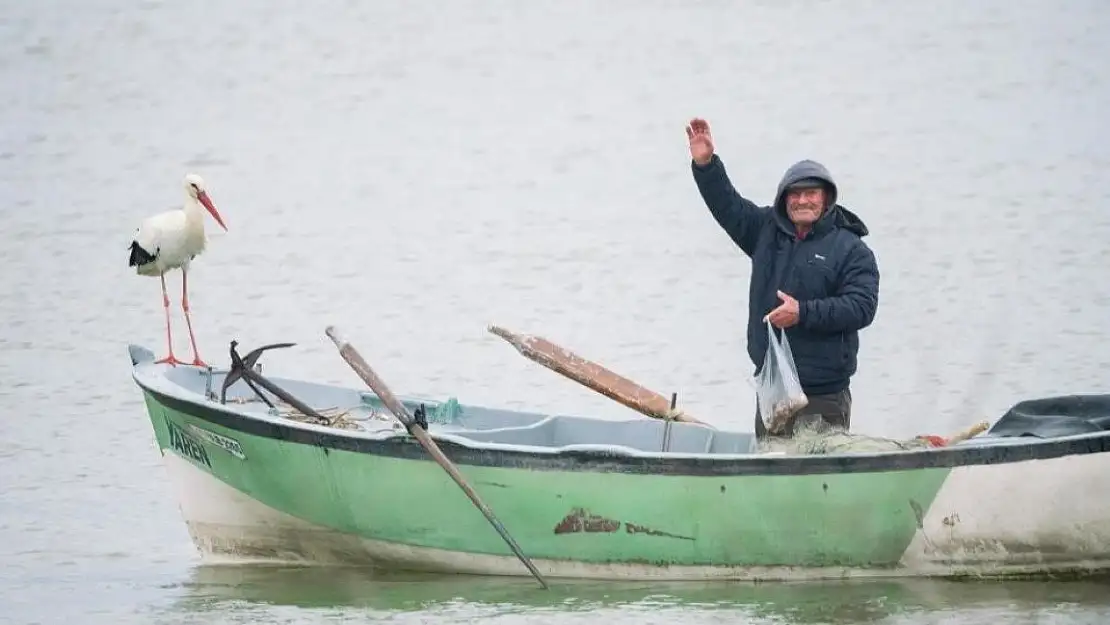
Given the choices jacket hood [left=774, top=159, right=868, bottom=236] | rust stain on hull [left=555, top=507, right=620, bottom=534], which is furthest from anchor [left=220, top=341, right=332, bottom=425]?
jacket hood [left=774, top=159, right=868, bottom=236]

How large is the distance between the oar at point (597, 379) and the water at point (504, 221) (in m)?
Result: 1.12

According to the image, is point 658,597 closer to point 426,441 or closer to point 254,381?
point 426,441

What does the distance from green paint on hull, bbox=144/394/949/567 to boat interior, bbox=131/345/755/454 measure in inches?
8.6

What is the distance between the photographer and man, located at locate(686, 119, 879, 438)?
10.2 metres

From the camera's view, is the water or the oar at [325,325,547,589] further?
the water

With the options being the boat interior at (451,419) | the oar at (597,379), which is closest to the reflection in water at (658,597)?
the boat interior at (451,419)

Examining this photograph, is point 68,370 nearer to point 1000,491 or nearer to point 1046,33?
point 1000,491

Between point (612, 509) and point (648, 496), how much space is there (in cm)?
20

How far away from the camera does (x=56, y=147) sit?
27.2 m

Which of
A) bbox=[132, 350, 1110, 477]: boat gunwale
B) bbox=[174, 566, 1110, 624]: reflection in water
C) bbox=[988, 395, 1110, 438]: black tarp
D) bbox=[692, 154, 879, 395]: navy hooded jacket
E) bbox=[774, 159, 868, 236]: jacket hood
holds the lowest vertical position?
bbox=[174, 566, 1110, 624]: reflection in water

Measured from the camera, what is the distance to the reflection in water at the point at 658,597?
9.95 metres

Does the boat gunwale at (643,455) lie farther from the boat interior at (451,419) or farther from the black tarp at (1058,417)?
the black tarp at (1058,417)

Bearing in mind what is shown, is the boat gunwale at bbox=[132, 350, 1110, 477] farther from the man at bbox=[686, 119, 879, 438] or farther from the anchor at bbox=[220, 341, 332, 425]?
the man at bbox=[686, 119, 879, 438]

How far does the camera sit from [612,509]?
1034 cm
